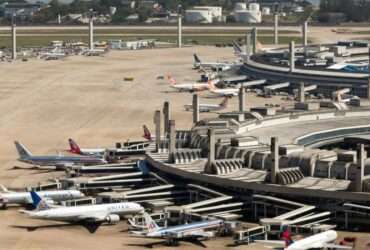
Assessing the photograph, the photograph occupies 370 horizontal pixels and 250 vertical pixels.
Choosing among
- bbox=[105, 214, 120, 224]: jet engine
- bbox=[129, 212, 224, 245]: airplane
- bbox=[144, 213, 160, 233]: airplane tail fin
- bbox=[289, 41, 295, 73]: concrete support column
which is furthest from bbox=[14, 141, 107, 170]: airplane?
bbox=[289, 41, 295, 73]: concrete support column

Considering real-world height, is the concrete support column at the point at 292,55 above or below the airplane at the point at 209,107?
above

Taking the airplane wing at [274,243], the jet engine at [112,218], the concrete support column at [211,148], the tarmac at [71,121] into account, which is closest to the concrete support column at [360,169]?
the tarmac at [71,121]

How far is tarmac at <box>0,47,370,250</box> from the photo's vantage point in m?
73.9

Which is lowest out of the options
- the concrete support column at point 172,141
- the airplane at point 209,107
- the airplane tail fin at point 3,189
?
the airplane at point 209,107

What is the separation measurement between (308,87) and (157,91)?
23433mm

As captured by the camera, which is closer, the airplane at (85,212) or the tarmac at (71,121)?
the tarmac at (71,121)

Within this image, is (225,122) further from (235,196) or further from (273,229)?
(273,229)

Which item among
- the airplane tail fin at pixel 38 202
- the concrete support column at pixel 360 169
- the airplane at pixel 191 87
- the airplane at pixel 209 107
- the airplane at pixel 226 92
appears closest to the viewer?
the concrete support column at pixel 360 169

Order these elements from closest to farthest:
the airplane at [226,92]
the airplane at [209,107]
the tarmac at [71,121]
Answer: the tarmac at [71,121], the airplane at [209,107], the airplane at [226,92]

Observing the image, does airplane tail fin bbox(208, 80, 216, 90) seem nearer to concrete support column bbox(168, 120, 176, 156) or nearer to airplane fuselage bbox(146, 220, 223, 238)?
concrete support column bbox(168, 120, 176, 156)

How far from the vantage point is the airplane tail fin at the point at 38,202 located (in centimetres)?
7775

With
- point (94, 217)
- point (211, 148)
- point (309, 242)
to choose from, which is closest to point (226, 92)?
point (211, 148)

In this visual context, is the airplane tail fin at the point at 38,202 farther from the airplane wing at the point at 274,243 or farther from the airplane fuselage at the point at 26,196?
the airplane wing at the point at 274,243

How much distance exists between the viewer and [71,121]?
5335 inches
